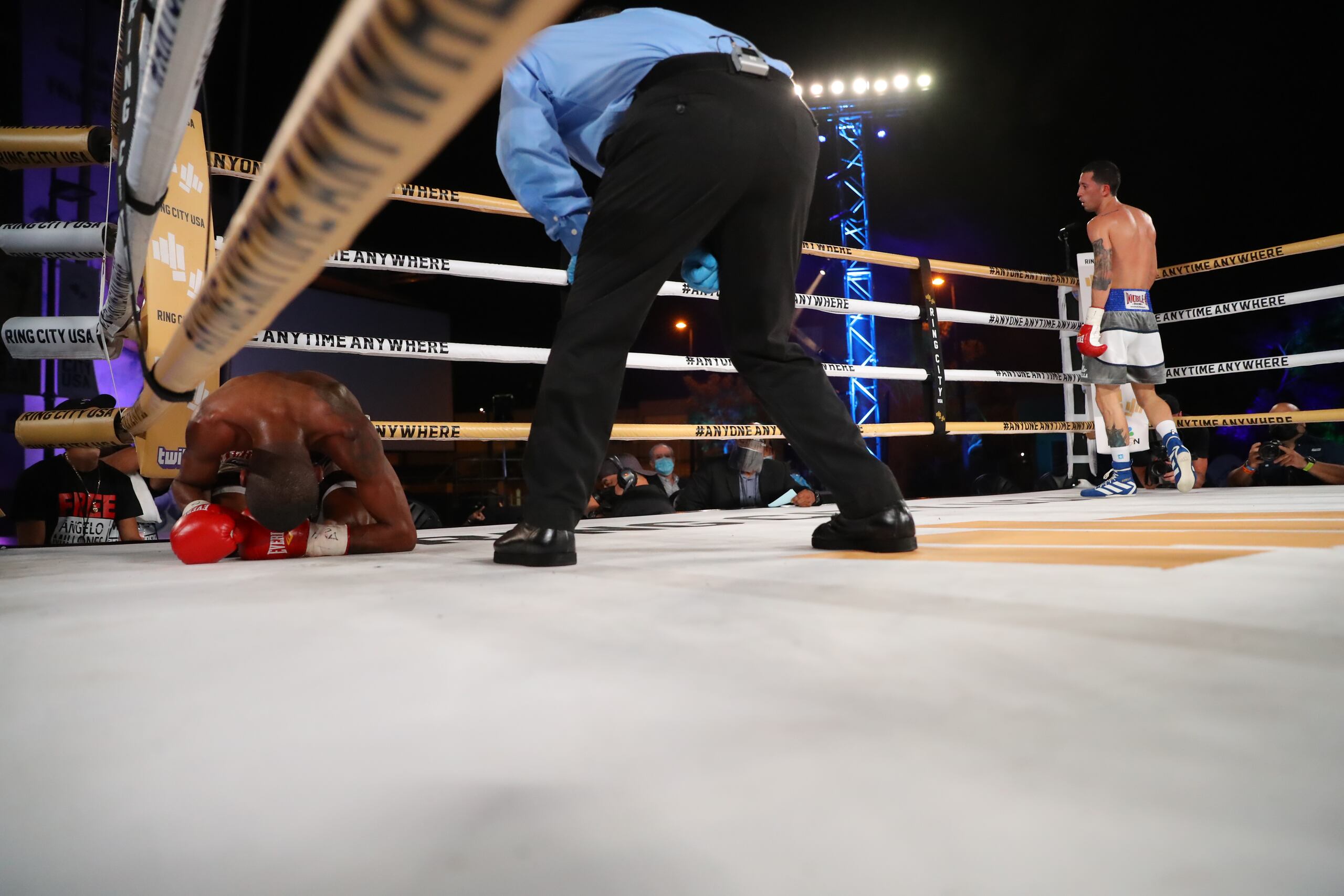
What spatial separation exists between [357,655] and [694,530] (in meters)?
1.35

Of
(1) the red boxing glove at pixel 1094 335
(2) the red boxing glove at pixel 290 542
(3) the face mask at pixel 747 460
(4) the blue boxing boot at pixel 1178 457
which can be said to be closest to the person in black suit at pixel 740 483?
(3) the face mask at pixel 747 460

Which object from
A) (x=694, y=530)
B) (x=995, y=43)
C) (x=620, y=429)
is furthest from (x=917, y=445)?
(x=694, y=530)

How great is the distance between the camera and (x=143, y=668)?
0.56 meters

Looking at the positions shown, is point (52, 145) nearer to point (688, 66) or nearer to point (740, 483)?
point (688, 66)

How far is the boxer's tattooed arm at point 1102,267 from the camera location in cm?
324

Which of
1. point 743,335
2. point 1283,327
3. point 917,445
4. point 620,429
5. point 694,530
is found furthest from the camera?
point 917,445

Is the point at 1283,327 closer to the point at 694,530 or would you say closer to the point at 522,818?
the point at 694,530

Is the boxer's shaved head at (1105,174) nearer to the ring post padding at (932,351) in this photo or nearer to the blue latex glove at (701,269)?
the ring post padding at (932,351)

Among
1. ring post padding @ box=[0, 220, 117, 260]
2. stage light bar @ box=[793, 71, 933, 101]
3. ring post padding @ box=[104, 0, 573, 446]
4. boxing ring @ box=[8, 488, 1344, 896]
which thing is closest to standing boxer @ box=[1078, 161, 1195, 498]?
boxing ring @ box=[8, 488, 1344, 896]

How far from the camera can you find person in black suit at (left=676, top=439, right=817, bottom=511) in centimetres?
404

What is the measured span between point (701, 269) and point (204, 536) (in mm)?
1054

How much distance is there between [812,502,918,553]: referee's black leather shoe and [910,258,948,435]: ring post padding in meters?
2.48

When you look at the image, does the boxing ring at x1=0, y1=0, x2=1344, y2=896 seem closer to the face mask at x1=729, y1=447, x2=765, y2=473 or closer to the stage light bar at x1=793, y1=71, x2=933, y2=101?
the face mask at x1=729, y1=447, x2=765, y2=473

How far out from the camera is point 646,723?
41 centimetres
